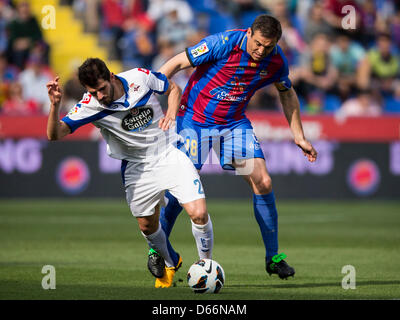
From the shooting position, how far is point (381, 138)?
1606 centimetres

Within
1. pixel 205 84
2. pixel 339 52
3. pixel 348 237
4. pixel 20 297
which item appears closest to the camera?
pixel 20 297

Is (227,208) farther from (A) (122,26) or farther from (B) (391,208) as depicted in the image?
(A) (122,26)

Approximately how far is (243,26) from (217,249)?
10.4 meters

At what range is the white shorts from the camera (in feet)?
22.4

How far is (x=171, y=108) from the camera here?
6.87m

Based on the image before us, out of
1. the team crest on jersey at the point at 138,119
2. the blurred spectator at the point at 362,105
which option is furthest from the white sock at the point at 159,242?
the blurred spectator at the point at 362,105

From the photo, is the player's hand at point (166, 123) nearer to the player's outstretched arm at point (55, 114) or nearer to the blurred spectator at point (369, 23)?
the player's outstretched arm at point (55, 114)

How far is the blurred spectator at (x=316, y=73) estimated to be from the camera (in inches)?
691

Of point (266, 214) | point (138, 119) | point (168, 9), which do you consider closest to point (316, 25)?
point (168, 9)

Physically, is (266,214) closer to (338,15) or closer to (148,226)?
(148,226)

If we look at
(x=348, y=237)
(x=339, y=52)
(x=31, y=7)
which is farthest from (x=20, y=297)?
(x=31, y=7)

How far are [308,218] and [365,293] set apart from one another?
23.7 feet

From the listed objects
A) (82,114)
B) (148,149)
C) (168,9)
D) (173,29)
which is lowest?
(148,149)

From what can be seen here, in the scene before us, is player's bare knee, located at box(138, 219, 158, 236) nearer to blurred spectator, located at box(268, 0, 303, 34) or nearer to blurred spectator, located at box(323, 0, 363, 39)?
blurred spectator, located at box(268, 0, 303, 34)
